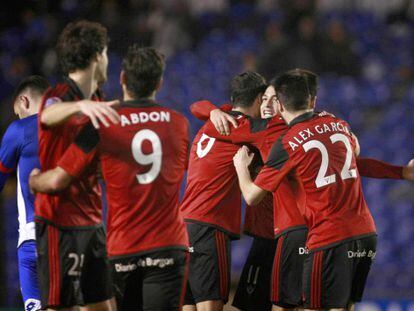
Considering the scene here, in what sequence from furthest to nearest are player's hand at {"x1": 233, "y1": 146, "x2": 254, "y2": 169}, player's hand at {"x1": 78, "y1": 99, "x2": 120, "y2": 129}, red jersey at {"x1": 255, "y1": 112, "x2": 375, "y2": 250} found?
player's hand at {"x1": 233, "y1": 146, "x2": 254, "y2": 169} < red jersey at {"x1": 255, "y1": 112, "x2": 375, "y2": 250} < player's hand at {"x1": 78, "y1": 99, "x2": 120, "y2": 129}

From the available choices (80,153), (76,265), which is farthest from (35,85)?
(76,265)

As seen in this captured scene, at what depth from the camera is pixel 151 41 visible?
13.3m

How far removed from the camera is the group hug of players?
471cm

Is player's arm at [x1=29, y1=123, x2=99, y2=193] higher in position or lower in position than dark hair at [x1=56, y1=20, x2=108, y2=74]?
lower

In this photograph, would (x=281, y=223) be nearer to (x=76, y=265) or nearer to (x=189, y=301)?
(x=189, y=301)

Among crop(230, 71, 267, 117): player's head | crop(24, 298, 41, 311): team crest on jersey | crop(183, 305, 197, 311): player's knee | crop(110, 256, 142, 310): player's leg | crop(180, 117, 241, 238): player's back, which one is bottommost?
crop(183, 305, 197, 311): player's knee

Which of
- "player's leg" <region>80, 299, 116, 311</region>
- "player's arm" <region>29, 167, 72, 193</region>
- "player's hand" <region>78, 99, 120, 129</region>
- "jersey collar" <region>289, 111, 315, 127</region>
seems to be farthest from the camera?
"jersey collar" <region>289, 111, 315, 127</region>

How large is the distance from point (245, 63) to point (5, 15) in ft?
12.8

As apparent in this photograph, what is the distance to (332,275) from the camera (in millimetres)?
5570

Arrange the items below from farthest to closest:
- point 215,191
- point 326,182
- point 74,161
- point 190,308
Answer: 1. point 190,308
2. point 215,191
3. point 326,182
4. point 74,161

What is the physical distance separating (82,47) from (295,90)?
1.55 metres

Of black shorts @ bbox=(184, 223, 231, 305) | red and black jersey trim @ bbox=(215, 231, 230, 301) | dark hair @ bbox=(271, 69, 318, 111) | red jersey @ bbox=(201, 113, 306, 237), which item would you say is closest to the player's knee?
black shorts @ bbox=(184, 223, 231, 305)

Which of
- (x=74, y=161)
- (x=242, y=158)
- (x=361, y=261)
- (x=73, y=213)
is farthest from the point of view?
(x=242, y=158)

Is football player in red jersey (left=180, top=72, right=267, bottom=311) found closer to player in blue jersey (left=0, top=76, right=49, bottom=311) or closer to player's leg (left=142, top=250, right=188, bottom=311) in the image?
player in blue jersey (left=0, top=76, right=49, bottom=311)
